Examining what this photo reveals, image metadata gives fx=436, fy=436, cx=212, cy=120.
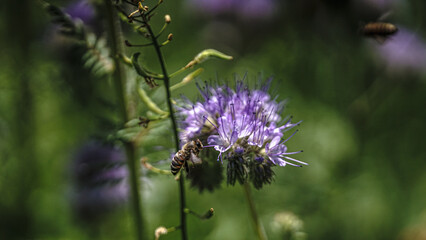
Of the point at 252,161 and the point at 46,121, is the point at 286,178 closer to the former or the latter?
the point at 252,161

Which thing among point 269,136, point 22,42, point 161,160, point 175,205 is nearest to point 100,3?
point 161,160

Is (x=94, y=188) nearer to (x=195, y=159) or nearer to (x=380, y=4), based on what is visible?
(x=195, y=159)

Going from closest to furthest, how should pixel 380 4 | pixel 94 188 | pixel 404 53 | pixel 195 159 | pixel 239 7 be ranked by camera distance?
1. pixel 195 159
2. pixel 94 188
3. pixel 380 4
4. pixel 404 53
5. pixel 239 7

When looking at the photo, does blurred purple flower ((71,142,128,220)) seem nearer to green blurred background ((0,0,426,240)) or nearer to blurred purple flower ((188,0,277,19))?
green blurred background ((0,0,426,240))

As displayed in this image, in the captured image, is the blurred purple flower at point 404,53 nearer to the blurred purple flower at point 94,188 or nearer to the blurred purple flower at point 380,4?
the blurred purple flower at point 380,4

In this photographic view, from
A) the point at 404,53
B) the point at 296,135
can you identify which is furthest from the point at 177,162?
the point at 404,53

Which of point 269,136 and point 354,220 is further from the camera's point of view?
point 354,220

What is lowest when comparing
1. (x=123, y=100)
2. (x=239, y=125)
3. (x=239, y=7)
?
(x=239, y=125)
